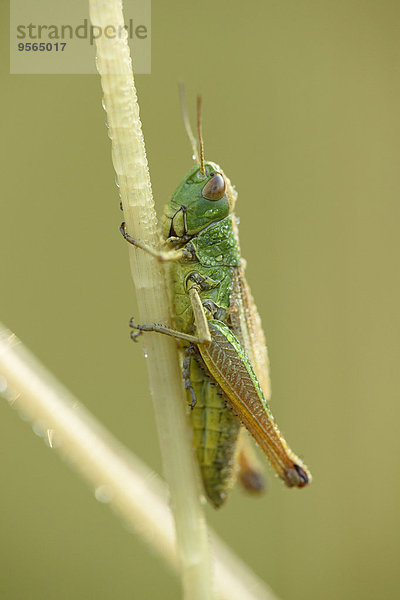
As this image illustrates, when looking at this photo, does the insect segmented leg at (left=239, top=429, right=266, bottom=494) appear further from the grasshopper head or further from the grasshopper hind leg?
the grasshopper head

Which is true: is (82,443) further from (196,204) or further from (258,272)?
(258,272)

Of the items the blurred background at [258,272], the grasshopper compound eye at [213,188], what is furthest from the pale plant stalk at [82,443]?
the blurred background at [258,272]

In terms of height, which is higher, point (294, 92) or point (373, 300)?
point (294, 92)

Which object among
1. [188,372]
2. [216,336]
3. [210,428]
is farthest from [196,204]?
[210,428]

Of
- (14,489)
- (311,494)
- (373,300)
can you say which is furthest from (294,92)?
(14,489)

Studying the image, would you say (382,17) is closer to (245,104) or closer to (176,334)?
(245,104)

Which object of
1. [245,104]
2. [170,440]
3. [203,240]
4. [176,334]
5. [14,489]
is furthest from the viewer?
[245,104]

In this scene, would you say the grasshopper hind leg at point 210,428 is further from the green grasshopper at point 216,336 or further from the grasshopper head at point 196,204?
the grasshopper head at point 196,204
